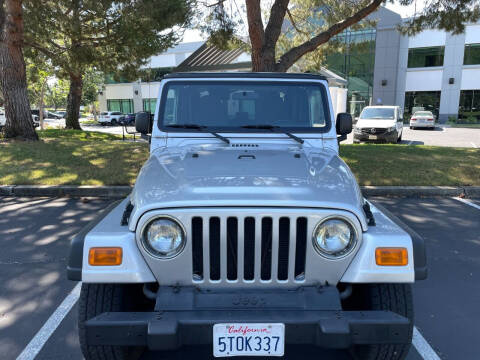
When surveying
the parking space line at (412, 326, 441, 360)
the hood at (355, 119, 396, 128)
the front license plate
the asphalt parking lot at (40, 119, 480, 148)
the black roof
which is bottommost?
the parking space line at (412, 326, 441, 360)

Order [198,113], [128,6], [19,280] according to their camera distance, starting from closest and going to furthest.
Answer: [198,113] < [19,280] < [128,6]

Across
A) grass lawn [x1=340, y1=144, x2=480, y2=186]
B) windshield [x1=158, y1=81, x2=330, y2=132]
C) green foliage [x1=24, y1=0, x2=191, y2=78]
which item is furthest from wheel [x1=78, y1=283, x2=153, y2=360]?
green foliage [x1=24, y1=0, x2=191, y2=78]

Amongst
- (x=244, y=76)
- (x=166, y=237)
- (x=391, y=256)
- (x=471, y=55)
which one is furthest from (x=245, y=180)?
(x=471, y=55)

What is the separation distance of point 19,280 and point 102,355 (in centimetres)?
210

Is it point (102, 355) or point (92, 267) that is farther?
point (102, 355)

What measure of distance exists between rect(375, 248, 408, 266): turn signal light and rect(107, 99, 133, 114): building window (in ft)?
165

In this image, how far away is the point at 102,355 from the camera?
233 cm

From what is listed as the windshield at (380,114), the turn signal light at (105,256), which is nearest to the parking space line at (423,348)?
the turn signal light at (105,256)

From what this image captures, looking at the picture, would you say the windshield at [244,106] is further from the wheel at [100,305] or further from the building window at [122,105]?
the building window at [122,105]

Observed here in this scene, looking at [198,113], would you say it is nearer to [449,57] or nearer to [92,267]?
[92,267]

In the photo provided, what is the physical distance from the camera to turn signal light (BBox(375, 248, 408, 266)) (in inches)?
85.9

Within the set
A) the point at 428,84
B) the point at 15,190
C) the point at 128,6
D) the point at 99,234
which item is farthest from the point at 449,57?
the point at 99,234

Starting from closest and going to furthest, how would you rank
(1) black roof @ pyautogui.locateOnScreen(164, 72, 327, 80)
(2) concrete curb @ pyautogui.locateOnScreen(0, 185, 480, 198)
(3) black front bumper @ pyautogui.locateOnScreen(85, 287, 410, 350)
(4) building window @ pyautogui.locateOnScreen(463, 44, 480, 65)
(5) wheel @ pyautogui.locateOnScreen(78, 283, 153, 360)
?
(3) black front bumper @ pyautogui.locateOnScreen(85, 287, 410, 350) < (5) wheel @ pyautogui.locateOnScreen(78, 283, 153, 360) < (1) black roof @ pyautogui.locateOnScreen(164, 72, 327, 80) < (2) concrete curb @ pyautogui.locateOnScreen(0, 185, 480, 198) < (4) building window @ pyautogui.locateOnScreen(463, 44, 480, 65)

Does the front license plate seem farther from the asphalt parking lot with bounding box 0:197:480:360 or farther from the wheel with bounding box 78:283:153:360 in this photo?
the asphalt parking lot with bounding box 0:197:480:360
